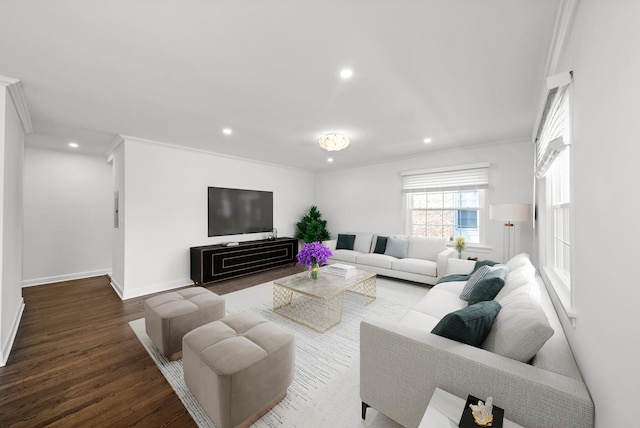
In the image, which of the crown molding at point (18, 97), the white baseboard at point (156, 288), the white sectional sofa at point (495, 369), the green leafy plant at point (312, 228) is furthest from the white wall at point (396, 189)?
the crown molding at point (18, 97)

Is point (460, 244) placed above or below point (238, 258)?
above

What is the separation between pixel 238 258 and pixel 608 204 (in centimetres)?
473

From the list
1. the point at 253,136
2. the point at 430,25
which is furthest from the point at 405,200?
the point at 430,25

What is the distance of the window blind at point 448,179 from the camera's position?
4.32 m

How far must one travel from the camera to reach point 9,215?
248cm

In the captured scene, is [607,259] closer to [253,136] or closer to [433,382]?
[433,382]

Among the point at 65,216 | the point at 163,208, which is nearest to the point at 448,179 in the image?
the point at 163,208

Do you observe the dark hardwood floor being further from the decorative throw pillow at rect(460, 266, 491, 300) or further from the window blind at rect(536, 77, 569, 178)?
the window blind at rect(536, 77, 569, 178)

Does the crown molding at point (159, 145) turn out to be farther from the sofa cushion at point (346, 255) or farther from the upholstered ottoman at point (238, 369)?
the upholstered ottoman at point (238, 369)

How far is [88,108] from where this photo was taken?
2.77 m

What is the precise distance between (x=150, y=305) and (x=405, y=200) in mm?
4625

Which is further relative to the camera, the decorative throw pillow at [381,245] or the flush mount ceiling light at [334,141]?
the decorative throw pillow at [381,245]

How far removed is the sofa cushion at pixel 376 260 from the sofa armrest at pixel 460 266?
100cm

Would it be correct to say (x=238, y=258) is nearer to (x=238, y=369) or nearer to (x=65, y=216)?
(x=65, y=216)
